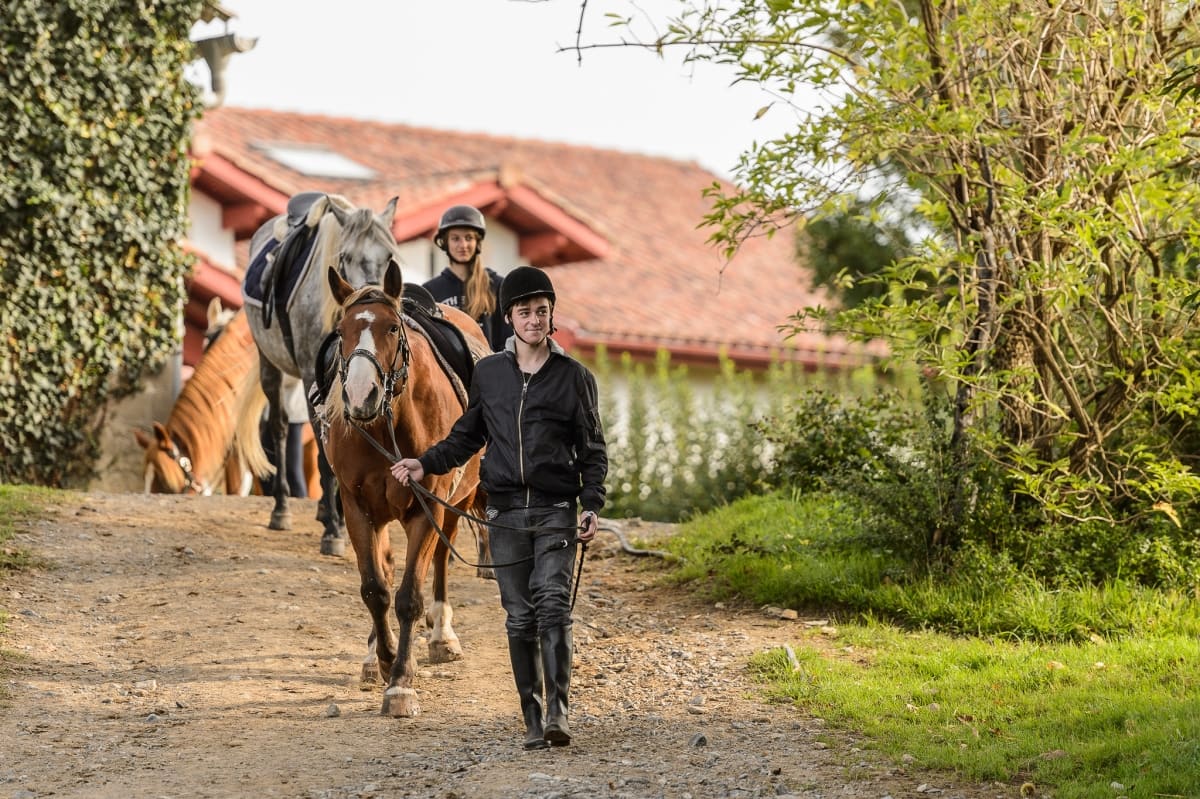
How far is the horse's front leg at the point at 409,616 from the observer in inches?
285

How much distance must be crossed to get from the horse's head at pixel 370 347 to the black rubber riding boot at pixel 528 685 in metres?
1.20

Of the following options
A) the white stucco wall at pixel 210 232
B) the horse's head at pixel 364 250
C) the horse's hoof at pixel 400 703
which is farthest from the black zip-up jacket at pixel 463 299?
the white stucco wall at pixel 210 232

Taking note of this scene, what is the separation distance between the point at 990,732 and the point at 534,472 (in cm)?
232

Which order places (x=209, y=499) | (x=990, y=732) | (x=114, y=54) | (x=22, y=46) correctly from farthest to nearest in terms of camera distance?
(x=114, y=54) < (x=22, y=46) < (x=209, y=499) < (x=990, y=732)

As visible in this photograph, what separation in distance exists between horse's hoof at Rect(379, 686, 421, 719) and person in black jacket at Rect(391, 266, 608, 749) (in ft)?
2.41

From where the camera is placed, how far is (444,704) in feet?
24.8

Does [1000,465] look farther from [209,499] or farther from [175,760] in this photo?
[209,499]

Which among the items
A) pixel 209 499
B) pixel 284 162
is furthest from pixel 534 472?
pixel 284 162

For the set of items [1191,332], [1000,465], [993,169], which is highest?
[993,169]

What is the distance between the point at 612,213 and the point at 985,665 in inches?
888

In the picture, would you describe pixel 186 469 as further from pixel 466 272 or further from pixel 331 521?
pixel 466 272

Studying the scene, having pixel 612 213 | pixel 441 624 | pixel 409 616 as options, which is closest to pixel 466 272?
pixel 441 624

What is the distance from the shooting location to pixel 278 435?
11.9m

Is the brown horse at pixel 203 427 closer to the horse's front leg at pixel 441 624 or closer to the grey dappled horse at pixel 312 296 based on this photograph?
the grey dappled horse at pixel 312 296
